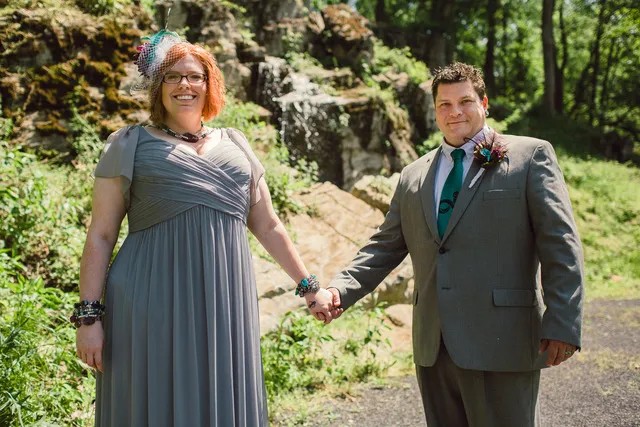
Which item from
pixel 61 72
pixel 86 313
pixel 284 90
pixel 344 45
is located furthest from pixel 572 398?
pixel 344 45

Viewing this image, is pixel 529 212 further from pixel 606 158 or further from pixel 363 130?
pixel 606 158

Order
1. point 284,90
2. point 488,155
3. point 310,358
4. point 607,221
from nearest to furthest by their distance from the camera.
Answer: point 488,155
point 310,358
point 284,90
point 607,221

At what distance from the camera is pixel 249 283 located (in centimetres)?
288

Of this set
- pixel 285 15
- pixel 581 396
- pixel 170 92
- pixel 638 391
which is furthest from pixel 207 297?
pixel 285 15

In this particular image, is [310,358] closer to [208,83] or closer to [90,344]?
[90,344]

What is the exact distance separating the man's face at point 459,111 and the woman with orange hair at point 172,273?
40.7 inches

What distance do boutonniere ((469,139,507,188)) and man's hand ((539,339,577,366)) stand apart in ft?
2.62

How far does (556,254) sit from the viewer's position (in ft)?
8.45

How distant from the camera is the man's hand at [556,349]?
2543 millimetres

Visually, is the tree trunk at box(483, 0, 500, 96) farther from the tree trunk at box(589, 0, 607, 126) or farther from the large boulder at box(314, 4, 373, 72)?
the large boulder at box(314, 4, 373, 72)

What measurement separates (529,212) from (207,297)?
1555 millimetres

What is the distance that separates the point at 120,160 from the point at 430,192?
1516 mm

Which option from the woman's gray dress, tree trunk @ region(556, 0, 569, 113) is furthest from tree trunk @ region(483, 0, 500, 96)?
the woman's gray dress

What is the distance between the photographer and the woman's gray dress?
2.62 metres
